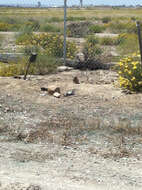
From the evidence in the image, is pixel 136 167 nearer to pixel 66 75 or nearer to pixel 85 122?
pixel 85 122

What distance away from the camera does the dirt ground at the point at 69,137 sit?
5125mm

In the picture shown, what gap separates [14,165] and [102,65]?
24.8ft

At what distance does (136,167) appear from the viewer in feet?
18.2

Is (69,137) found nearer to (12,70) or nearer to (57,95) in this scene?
(57,95)

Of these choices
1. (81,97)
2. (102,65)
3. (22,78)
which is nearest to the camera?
(81,97)

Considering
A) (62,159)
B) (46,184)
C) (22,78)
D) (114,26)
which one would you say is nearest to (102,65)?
(22,78)

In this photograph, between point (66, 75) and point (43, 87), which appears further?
point (66, 75)

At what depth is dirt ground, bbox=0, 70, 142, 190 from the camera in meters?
5.12

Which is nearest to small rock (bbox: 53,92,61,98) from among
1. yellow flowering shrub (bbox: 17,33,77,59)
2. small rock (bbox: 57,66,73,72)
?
small rock (bbox: 57,66,73,72)

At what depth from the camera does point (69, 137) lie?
6742mm

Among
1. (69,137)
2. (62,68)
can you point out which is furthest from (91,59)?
(69,137)

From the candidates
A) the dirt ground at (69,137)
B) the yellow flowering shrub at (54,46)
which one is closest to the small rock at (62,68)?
the yellow flowering shrub at (54,46)

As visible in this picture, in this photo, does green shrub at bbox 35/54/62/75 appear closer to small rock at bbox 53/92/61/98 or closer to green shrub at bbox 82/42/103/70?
green shrub at bbox 82/42/103/70

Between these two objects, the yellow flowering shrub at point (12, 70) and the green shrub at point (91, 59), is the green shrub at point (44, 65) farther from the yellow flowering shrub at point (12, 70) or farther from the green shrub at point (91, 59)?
the green shrub at point (91, 59)
